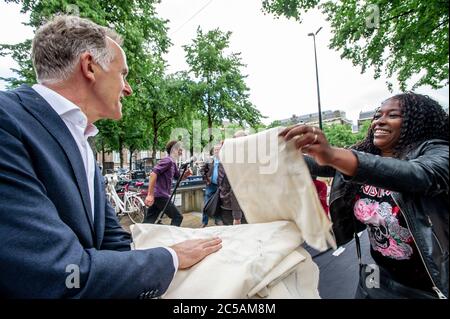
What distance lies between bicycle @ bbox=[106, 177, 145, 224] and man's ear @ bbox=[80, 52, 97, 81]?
6.51 m

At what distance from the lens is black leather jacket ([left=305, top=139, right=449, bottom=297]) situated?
2.43ft

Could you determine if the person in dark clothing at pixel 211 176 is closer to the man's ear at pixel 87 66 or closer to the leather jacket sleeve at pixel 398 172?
the man's ear at pixel 87 66

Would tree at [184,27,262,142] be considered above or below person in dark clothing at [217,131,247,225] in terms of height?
above

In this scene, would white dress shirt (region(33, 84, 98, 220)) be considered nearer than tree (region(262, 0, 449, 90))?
Yes

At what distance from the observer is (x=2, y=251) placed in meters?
0.59

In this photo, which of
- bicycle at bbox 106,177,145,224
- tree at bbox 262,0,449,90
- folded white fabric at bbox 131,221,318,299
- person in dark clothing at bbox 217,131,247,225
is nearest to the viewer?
folded white fabric at bbox 131,221,318,299

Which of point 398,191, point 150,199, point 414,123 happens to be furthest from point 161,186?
point 398,191

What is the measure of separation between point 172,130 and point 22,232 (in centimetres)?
1417

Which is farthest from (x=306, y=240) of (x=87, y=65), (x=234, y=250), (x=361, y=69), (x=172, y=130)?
(x=172, y=130)

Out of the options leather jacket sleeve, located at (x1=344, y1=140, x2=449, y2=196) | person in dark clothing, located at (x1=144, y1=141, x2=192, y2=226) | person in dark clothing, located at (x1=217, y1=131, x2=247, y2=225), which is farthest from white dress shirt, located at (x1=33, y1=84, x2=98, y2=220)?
person in dark clothing, located at (x1=144, y1=141, x2=192, y2=226)
